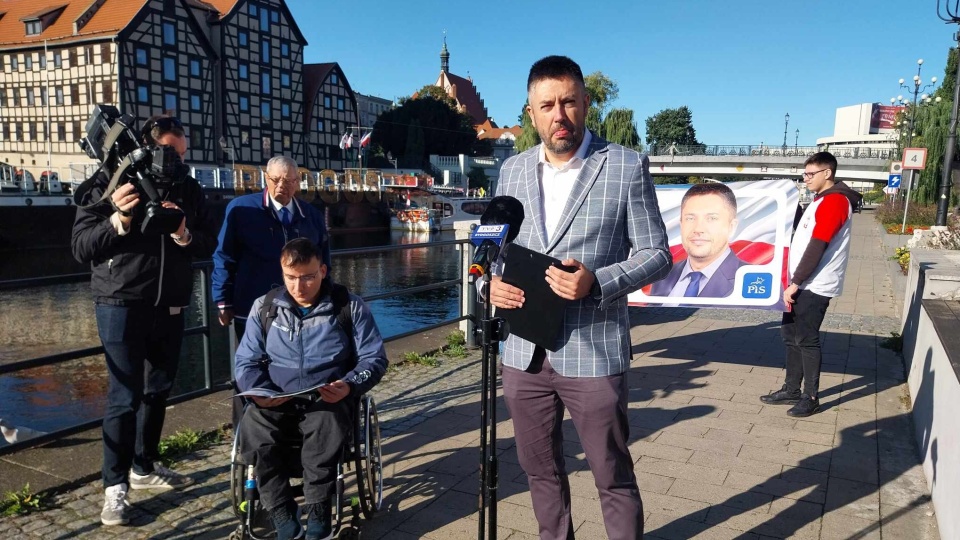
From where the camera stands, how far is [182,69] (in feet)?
149

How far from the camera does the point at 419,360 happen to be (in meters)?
6.47

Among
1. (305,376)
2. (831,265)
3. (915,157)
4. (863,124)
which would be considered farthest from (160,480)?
(863,124)

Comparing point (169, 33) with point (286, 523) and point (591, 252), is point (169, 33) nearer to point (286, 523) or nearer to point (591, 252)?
point (286, 523)

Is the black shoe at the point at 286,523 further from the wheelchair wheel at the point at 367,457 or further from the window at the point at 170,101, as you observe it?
the window at the point at 170,101

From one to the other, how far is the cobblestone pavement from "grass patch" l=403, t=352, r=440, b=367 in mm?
123

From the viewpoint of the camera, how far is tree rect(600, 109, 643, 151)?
180 feet

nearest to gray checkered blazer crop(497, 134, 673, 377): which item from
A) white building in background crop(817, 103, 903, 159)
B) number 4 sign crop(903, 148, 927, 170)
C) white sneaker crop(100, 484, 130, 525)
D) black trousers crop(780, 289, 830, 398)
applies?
white sneaker crop(100, 484, 130, 525)

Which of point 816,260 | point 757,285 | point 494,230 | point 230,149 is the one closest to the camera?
point 494,230

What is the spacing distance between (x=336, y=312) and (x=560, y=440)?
1.30m

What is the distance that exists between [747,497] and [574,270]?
230cm

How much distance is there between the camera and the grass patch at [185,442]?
401cm

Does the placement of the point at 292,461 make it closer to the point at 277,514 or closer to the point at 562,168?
the point at 277,514

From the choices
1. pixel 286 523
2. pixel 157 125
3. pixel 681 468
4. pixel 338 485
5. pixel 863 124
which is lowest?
pixel 681 468

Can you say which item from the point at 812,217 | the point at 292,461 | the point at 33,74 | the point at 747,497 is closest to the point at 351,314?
the point at 292,461
